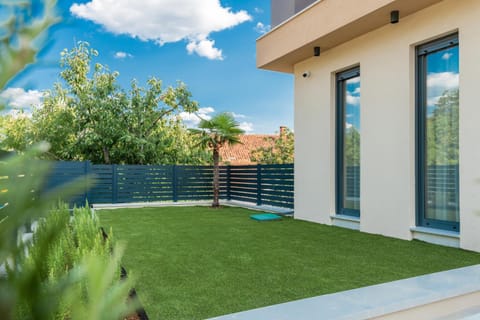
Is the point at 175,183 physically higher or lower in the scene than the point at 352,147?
lower

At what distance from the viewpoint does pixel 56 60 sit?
335mm

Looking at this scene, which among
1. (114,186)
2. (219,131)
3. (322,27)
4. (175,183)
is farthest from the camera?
(175,183)

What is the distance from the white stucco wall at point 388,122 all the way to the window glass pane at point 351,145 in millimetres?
256

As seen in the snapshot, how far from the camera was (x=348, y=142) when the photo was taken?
291 inches

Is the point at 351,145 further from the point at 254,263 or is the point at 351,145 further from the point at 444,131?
the point at 254,263

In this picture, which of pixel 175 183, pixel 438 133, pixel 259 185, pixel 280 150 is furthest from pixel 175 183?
pixel 438 133

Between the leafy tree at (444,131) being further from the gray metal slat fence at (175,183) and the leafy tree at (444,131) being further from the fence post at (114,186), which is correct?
the fence post at (114,186)

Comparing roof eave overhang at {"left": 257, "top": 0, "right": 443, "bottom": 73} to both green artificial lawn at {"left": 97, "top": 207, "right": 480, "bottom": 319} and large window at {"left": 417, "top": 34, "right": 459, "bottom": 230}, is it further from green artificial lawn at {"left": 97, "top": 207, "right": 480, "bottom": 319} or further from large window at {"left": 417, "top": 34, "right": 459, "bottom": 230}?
green artificial lawn at {"left": 97, "top": 207, "right": 480, "bottom": 319}

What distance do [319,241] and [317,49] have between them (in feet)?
12.3

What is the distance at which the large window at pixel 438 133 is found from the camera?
17.8 ft

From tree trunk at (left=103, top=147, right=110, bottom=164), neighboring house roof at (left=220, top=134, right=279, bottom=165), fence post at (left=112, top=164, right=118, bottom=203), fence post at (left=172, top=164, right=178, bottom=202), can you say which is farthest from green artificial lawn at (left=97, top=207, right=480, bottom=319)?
neighboring house roof at (left=220, top=134, right=279, bottom=165)

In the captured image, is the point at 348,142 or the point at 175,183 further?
the point at 175,183

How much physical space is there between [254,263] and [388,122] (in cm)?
333

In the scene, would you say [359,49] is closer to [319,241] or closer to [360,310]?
[319,241]
